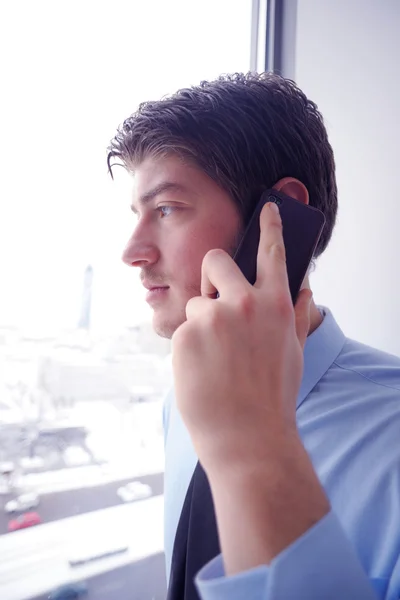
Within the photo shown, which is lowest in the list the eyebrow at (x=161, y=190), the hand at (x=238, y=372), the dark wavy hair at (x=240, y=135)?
the hand at (x=238, y=372)

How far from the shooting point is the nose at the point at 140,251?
70cm

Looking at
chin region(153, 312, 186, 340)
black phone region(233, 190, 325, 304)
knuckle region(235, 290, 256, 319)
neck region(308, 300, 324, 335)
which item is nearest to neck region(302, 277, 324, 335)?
neck region(308, 300, 324, 335)

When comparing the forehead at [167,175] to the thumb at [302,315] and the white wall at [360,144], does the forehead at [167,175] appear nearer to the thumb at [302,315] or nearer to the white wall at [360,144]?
the thumb at [302,315]

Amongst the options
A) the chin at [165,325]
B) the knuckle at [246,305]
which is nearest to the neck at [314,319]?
the chin at [165,325]

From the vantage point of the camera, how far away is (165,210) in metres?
0.70

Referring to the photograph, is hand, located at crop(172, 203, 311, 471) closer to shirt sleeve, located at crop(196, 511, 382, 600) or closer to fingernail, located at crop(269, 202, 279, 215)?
shirt sleeve, located at crop(196, 511, 382, 600)

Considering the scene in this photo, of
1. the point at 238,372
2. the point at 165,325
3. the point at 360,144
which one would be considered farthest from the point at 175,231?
the point at 360,144

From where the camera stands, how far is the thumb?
0.48 metres

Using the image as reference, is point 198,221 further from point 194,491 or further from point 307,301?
point 194,491

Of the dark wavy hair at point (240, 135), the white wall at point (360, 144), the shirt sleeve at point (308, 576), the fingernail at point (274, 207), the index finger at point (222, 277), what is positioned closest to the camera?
the shirt sleeve at point (308, 576)

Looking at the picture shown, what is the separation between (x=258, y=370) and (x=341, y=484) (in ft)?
0.97

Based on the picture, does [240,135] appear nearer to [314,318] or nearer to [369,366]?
[314,318]

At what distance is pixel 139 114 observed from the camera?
0.77m

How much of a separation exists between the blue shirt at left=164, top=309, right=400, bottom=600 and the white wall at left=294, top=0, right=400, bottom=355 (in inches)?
16.3
